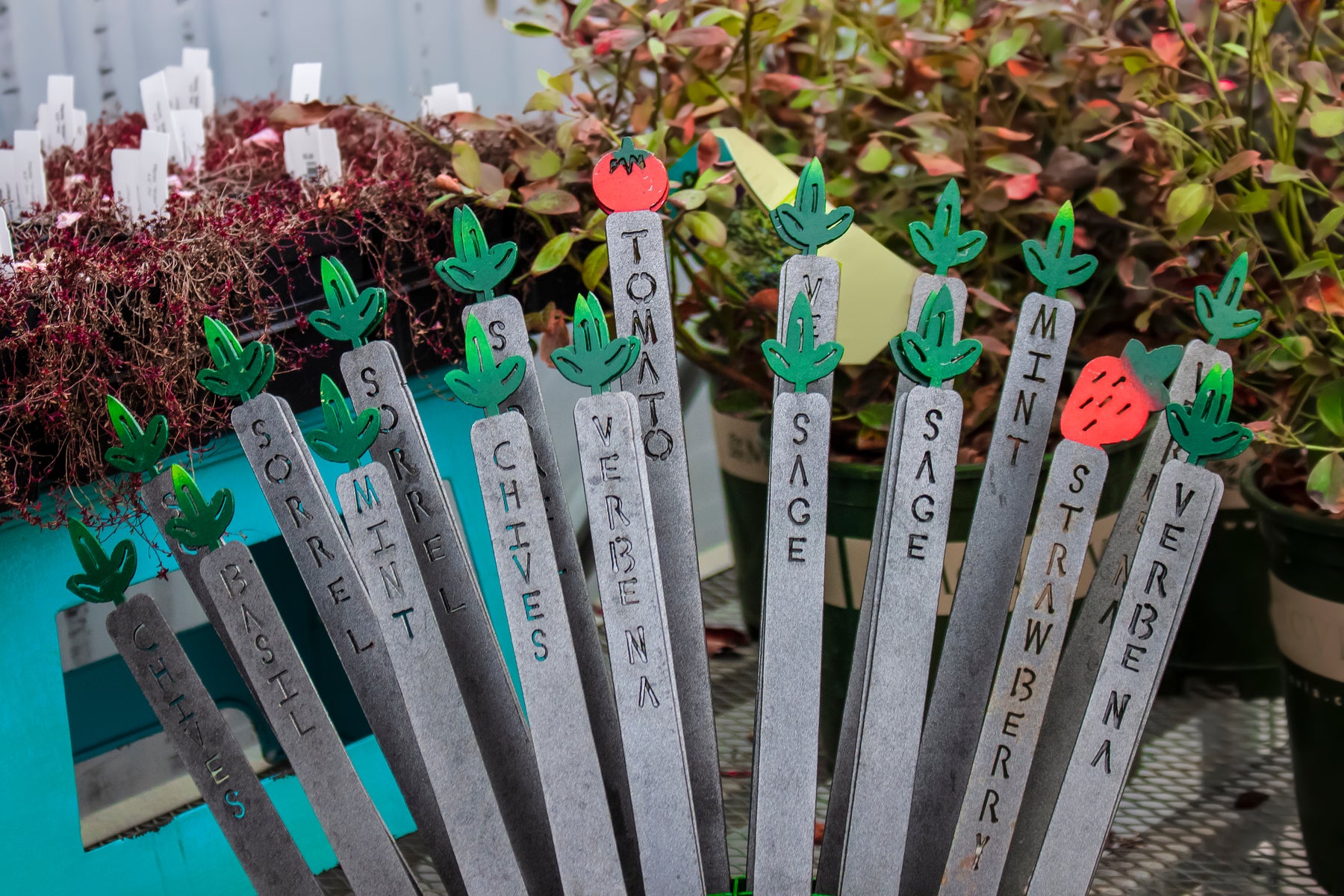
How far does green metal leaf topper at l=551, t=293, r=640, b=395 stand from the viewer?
52cm

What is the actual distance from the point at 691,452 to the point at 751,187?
96cm

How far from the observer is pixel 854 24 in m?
1.03

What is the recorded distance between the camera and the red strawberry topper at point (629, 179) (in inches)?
23.0

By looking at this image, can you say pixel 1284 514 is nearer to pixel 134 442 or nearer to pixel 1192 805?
pixel 1192 805

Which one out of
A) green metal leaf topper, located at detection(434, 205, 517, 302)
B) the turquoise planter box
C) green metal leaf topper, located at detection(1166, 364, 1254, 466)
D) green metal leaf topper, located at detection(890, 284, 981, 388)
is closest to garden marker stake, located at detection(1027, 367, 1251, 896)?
green metal leaf topper, located at detection(1166, 364, 1254, 466)

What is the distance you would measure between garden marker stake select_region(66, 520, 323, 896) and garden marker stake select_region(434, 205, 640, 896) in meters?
0.16

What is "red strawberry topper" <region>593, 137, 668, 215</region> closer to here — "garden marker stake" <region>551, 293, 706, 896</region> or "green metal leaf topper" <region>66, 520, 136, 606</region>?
"garden marker stake" <region>551, 293, 706, 896</region>

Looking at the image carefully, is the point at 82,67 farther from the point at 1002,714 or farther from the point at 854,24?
the point at 1002,714

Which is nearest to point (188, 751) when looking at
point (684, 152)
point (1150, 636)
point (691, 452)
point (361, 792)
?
point (361, 792)

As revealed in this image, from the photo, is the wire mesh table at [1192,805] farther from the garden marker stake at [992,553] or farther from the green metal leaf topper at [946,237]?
the green metal leaf topper at [946,237]

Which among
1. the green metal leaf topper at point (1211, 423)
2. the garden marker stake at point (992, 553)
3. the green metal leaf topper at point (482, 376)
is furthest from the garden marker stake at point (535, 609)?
the green metal leaf topper at point (1211, 423)

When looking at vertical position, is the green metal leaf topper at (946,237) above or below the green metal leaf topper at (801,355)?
above

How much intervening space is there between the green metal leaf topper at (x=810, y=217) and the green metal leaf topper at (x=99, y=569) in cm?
37

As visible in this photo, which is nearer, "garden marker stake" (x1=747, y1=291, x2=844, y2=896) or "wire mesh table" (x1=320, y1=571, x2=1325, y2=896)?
"garden marker stake" (x1=747, y1=291, x2=844, y2=896)
